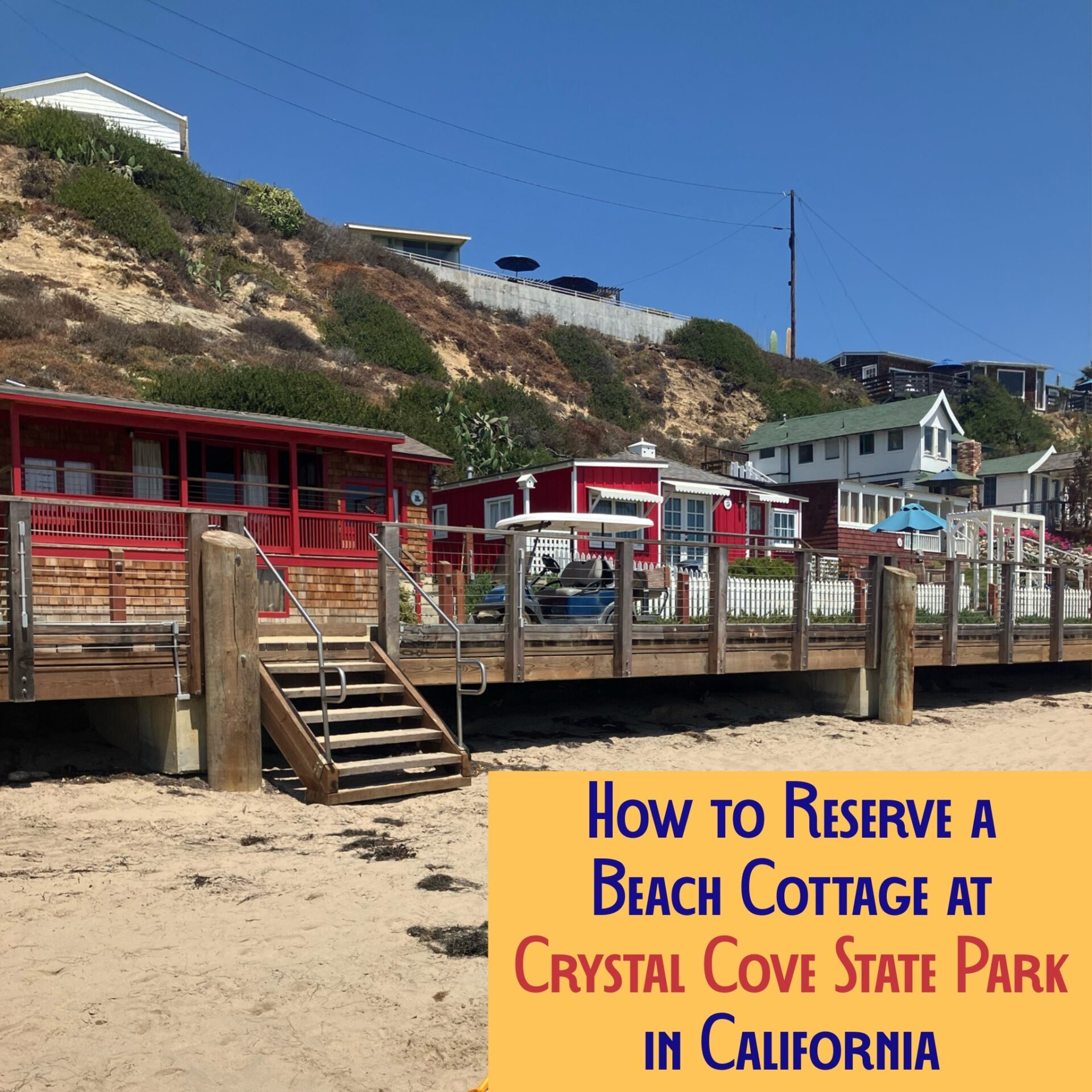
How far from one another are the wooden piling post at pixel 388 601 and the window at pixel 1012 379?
7830 centimetres

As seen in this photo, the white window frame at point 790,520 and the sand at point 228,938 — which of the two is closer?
the sand at point 228,938

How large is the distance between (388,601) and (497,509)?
1358 cm

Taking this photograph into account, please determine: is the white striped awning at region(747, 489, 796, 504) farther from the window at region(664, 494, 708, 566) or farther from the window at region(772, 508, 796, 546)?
the window at region(664, 494, 708, 566)

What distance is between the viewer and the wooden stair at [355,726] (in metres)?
9.03

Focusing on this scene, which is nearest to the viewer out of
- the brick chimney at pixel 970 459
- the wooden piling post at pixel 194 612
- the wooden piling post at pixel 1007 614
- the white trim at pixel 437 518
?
the wooden piling post at pixel 194 612

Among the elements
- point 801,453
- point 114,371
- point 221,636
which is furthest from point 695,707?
point 801,453

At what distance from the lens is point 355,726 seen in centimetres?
1066

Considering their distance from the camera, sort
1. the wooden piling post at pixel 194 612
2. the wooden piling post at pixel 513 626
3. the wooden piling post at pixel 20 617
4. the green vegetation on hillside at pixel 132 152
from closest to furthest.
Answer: the wooden piling post at pixel 20 617, the wooden piling post at pixel 194 612, the wooden piling post at pixel 513 626, the green vegetation on hillside at pixel 132 152

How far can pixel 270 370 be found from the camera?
29.3 metres

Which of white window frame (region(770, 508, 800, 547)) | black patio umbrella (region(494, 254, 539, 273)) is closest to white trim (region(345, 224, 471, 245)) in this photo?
black patio umbrella (region(494, 254, 539, 273))

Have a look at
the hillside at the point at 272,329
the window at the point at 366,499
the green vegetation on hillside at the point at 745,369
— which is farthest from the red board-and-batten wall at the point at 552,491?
the green vegetation on hillside at the point at 745,369

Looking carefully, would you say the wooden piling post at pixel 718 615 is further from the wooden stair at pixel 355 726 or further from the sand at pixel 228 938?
the wooden stair at pixel 355 726

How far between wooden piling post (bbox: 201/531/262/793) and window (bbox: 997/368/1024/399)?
80155mm

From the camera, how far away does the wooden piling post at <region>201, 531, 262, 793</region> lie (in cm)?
910
